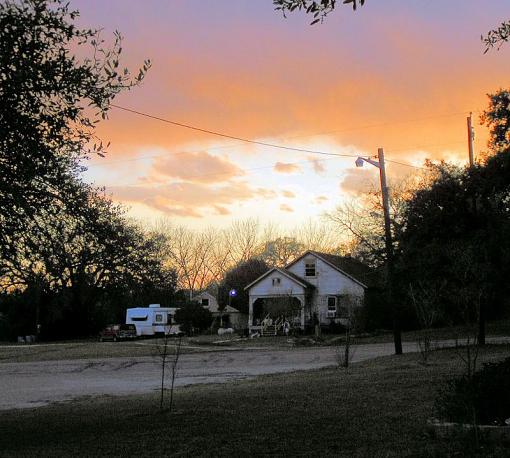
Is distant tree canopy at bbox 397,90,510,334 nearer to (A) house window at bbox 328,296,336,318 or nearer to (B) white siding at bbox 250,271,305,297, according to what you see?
(A) house window at bbox 328,296,336,318

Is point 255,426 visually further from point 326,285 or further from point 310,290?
point 310,290

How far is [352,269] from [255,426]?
1821 inches

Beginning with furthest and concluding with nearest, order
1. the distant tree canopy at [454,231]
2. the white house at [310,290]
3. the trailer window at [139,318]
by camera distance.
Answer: the trailer window at [139,318], the white house at [310,290], the distant tree canopy at [454,231]

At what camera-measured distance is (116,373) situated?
76.2 feet

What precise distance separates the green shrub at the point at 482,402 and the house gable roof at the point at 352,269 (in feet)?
141

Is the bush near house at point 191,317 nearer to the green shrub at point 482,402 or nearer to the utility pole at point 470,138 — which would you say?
the utility pole at point 470,138

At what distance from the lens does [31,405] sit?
14164 millimetres

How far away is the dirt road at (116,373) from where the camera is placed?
54.9 ft

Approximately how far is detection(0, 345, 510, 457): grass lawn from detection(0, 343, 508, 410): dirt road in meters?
3.71

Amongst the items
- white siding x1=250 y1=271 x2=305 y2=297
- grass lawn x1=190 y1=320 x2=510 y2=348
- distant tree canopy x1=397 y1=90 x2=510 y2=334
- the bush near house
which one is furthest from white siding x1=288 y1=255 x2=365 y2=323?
distant tree canopy x1=397 y1=90 x2=510 y2=334

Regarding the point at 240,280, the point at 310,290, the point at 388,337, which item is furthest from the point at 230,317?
the point at 388,337

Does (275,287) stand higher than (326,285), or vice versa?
(326,285)

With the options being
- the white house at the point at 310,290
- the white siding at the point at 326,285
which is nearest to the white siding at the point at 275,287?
the white house at the point at 310,290

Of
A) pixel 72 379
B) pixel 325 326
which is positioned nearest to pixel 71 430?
pixel 72 379
